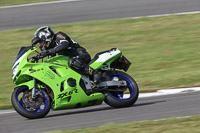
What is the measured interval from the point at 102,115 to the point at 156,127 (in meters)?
1.71

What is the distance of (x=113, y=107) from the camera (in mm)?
8617

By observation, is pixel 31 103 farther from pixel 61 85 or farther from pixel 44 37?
pixel 44 37

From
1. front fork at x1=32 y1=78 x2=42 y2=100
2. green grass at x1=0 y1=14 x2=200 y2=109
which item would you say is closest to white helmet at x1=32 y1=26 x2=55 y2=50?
front fork at x1=32 y1=78 x2=42 y2=100

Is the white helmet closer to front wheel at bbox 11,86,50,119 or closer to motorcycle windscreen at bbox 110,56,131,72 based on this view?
front wheel at bbox 11,86,50,119

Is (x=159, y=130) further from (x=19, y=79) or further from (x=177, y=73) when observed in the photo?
(x=177, y=73)

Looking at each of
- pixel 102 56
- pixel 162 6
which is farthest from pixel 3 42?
pixel 102 56

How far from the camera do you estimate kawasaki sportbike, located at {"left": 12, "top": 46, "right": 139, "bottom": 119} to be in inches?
311

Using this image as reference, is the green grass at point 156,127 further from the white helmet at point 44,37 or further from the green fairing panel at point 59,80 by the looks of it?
the white helmet at point 44,37

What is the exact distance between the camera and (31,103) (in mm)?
7863

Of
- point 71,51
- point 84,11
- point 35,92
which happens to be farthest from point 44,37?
point 84,11

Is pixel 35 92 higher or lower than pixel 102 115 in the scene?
higher

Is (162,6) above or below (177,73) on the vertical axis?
above

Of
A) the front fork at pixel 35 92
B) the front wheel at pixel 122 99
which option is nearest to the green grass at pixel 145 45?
the front wheel at pixel 122 99

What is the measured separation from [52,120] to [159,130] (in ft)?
7.63
